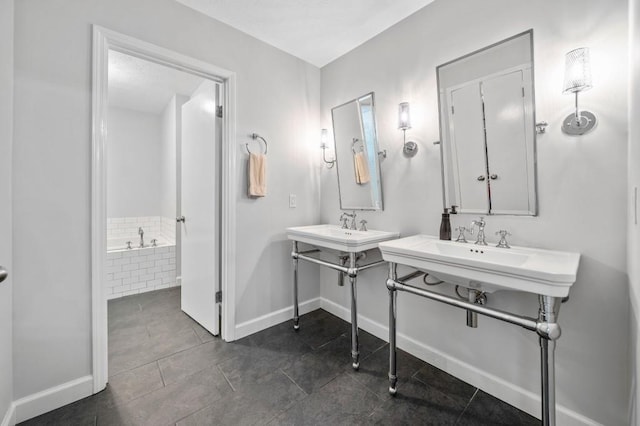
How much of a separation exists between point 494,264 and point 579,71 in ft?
3.02

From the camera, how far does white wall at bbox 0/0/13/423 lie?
1.13 meters

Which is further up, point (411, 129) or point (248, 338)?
point (411, 129)

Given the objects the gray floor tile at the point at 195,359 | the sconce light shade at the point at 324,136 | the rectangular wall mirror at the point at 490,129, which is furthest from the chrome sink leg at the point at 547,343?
the sconce light shade at the point at 324,136

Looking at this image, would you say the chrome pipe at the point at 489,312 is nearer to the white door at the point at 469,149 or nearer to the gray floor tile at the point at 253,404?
the white door at the point at 469,149

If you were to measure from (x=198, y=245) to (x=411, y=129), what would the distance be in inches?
78.2

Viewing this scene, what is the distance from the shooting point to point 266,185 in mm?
2240

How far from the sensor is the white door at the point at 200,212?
215 centimetres

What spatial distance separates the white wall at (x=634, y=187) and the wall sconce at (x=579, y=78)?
126mm

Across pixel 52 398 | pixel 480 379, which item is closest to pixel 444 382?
pixel 480 379

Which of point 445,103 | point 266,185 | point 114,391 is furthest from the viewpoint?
point 266,185

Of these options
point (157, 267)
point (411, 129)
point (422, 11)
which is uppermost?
point (422, 11)

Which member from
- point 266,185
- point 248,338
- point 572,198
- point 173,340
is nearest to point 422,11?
point 572,198

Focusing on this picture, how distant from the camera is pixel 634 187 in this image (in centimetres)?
98

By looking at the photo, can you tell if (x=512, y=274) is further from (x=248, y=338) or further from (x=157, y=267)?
(x=157, y=267)
